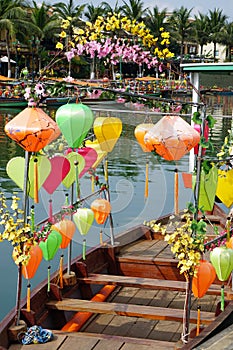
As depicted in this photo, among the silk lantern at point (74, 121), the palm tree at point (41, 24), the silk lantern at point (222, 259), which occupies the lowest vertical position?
the silk lantern at point (222, 259)

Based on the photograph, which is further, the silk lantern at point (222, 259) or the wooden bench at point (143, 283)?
the wooden bench at point (143, 283)

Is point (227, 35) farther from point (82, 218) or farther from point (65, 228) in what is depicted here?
point (65, 228)

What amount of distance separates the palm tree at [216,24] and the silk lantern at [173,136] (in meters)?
60.0

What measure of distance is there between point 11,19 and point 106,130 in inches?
1440

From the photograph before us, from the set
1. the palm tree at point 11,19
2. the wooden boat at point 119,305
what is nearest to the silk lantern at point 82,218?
the wooden boat at point 119,305

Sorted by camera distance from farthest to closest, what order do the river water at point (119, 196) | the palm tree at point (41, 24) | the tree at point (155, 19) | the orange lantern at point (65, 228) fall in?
1. the tree at point (155, 19)
2. the palm tree at point (41, 24)
3. the river water at point (119, 196)
4. the orange lantern at point (65, 228)

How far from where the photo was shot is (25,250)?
14.3 ft

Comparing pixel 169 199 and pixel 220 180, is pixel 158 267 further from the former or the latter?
pixel 169 199

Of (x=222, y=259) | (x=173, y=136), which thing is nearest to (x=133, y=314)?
(x=222, y=259)

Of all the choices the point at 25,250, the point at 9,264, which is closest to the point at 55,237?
the point at 25,250

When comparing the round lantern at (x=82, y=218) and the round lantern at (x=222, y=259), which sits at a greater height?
the round lantern at (x=82, y=218)

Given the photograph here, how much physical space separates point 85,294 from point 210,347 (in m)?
1.27

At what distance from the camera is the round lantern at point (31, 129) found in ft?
13.9

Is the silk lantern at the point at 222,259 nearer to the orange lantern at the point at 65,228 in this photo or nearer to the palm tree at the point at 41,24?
the orange lantern at the point at 65,228
